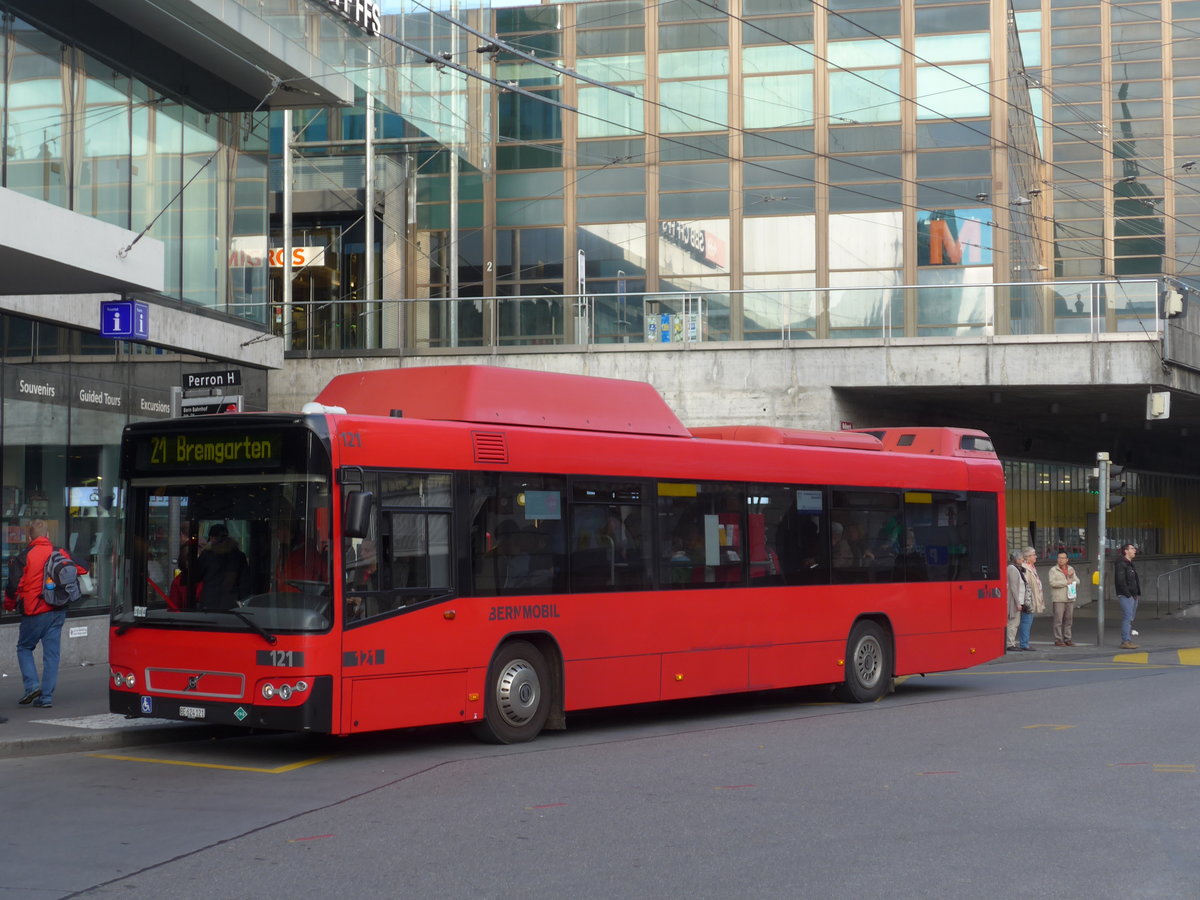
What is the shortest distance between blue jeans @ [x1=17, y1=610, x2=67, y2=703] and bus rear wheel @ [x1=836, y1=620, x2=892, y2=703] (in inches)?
311

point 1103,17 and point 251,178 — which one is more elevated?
point 1103,17

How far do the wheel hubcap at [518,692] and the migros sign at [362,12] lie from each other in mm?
11571

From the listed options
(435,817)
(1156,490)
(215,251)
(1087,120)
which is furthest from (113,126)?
(1087,120)

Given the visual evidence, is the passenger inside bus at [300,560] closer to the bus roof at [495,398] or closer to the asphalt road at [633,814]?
the asphalt road at [633,814]

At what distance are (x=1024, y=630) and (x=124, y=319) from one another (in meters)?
15.7

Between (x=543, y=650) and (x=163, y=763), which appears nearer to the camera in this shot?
(x=163, y=763)

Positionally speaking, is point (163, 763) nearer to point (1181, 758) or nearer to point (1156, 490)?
point (1181, 758)

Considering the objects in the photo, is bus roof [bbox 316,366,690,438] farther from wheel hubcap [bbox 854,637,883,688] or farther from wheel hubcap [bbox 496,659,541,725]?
wheel hubcap [bbox 854,637,883,688]

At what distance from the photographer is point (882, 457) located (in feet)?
53.0

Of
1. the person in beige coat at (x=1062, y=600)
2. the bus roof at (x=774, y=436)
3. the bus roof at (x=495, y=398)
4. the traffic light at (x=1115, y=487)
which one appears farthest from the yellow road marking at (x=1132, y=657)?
the bus roof at (x=495, y=398)

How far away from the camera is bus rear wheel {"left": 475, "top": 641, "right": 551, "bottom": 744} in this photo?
11758 mm

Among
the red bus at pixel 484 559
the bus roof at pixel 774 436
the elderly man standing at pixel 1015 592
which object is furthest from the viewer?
the elderly man standing at pixel 1015 592

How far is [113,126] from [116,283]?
17.7ft

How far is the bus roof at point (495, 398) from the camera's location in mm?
12055
